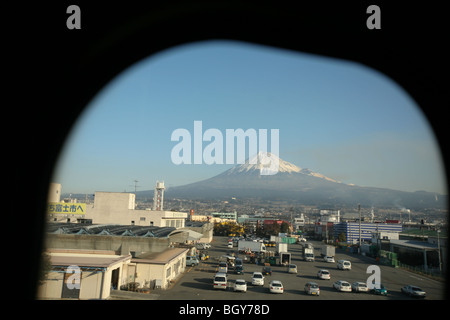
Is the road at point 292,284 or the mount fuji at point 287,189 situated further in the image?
the mount fuji at point 287,189

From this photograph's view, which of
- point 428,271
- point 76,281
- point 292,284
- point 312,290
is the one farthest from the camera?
point 428,271

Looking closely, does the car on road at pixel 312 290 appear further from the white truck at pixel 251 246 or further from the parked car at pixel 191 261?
the white truck at pixel 251 246

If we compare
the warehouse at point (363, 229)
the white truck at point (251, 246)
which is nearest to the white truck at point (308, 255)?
the white truck at point (251, 246)

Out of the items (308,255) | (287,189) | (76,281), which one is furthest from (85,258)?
(287,189)

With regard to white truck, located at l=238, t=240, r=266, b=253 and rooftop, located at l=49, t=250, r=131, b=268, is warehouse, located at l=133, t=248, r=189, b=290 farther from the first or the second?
white truck, located at l=238, t=240, r=266, b=253

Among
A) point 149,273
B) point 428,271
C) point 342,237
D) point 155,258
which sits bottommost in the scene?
point 342,237

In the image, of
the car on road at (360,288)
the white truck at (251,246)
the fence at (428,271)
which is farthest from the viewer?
the white truck at (251,246)

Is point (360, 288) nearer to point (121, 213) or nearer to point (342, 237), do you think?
point (121, 213)

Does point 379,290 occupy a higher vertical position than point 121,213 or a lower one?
lower
